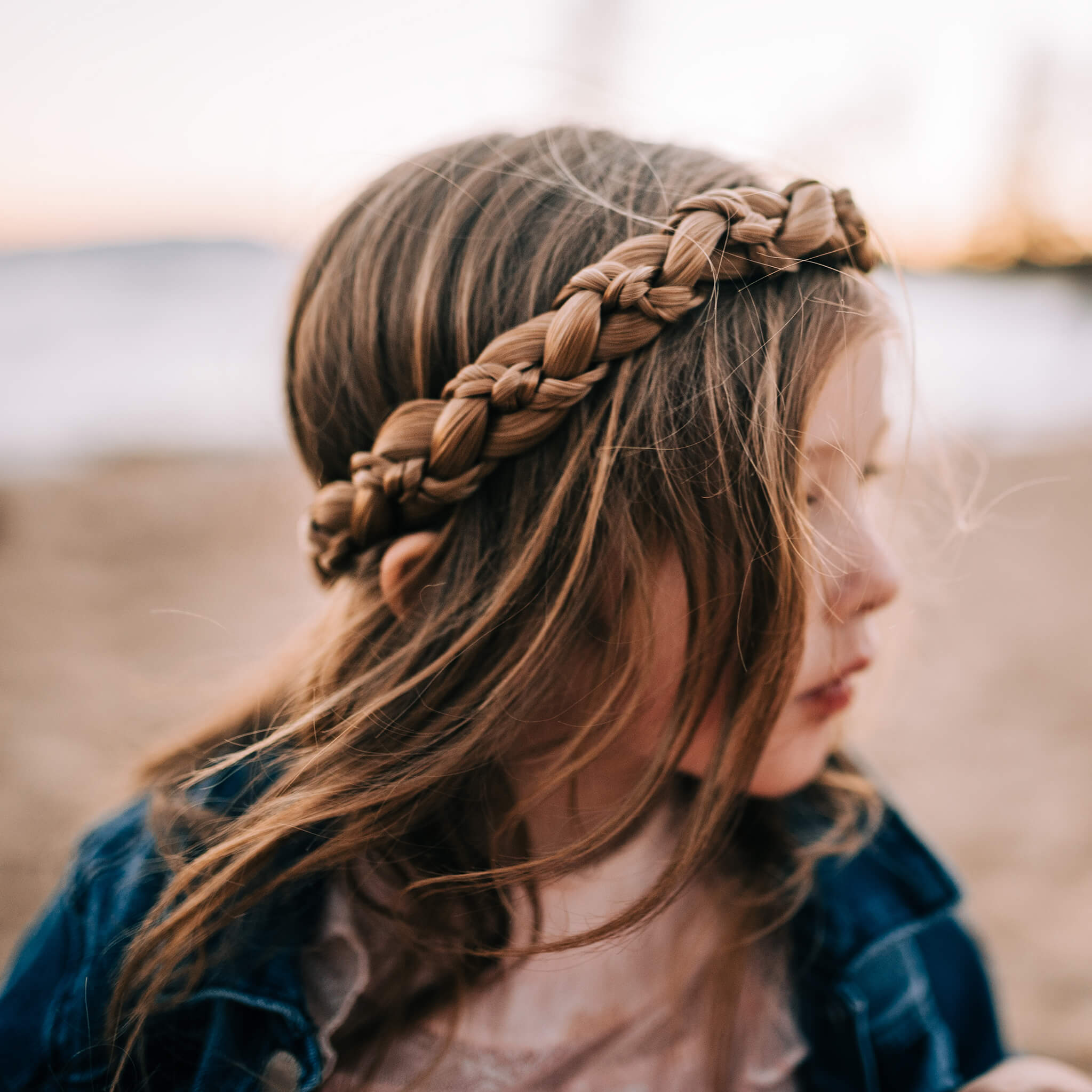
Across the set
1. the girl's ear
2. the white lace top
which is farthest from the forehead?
the white lace top

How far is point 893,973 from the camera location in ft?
3.82

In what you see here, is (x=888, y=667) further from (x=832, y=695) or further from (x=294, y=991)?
(x=294, y=991)

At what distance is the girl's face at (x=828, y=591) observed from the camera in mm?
896

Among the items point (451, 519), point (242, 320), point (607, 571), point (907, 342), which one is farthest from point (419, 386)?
point (242, 320)

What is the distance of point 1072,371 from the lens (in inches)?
428

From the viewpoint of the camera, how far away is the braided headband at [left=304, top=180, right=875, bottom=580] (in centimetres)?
83

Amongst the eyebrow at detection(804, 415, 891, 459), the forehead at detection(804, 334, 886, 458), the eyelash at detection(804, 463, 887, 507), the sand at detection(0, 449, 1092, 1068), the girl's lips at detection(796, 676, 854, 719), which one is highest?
the forehead at detection(804, 334, 886, 458)

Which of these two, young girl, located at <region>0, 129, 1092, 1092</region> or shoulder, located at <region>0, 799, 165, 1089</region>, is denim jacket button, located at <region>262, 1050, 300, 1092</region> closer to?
young girl, located at <region>0, 129, 1092, 1092</region>

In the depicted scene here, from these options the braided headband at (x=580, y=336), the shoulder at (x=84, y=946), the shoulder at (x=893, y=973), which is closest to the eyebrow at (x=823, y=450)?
the braided headband at (x=580, y=336)

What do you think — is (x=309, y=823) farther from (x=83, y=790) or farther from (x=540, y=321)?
(x=83, y=790)

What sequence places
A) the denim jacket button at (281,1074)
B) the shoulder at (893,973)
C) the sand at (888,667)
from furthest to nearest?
the sand at (888,667)
the shoulder at (893,973)
the denim jacket button at (281,1074)

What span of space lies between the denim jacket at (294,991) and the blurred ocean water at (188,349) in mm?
4965

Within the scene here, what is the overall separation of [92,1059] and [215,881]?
0.89 feet

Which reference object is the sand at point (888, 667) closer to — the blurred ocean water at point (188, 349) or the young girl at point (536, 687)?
the young girl at point (536, 687)
